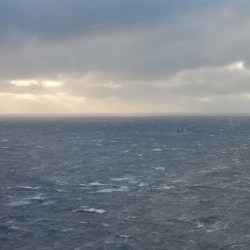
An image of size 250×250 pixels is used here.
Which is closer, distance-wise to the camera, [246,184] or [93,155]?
[246,184]

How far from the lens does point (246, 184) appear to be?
311ft

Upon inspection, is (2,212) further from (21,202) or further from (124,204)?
(124,204)

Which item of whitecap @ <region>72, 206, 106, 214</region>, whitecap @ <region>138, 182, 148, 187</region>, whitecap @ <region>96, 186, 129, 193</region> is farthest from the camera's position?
whitecap @ <region>138, 182, 148, 187</region>

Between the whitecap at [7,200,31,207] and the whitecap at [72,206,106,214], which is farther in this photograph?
the whitecap at [7,200,31,207]

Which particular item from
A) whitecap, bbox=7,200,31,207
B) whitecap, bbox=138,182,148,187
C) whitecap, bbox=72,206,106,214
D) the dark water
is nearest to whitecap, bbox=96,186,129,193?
the dark water

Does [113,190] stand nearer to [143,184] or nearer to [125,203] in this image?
[143,184]

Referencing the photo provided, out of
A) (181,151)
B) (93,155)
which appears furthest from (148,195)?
(181,151)

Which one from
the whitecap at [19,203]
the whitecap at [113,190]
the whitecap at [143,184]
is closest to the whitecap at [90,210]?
the whitecap at [19,203]

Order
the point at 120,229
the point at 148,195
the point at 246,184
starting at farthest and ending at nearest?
the point at 246,184
the point at 148,195
the point at 120,229

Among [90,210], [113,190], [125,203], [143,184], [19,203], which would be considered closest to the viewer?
[90,210]

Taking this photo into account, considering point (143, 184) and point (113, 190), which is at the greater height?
point (143, 184)

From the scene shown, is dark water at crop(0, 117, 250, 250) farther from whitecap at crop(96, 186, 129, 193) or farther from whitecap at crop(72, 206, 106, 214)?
whitecap at crop(72, 206, 106, 214)

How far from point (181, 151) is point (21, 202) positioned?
9253cm

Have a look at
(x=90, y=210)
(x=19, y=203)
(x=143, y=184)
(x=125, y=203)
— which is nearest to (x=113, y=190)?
(x=143, y=184)
